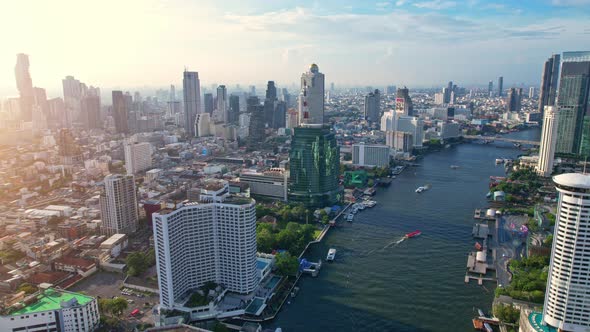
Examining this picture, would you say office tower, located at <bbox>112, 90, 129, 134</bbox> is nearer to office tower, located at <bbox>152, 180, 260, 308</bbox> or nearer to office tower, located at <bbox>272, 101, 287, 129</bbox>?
office tower, located at <bbox>272, 101, 287, 129</bbox>

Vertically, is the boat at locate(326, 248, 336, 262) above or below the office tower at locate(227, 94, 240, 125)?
below

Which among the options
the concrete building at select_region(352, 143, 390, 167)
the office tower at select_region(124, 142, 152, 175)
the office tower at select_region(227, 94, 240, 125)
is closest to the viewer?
the office tower at select_region(124, 142, 152, 175)

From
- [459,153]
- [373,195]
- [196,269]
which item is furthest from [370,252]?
[459,153]

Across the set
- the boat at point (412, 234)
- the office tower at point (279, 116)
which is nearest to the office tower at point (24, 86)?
the office tower at point (279, 116)

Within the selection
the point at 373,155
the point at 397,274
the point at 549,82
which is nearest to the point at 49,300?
the point at 397,274

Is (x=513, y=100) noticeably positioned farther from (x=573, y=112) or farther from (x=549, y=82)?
(x=573, y=112)

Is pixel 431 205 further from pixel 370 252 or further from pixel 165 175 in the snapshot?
pixel 165 175

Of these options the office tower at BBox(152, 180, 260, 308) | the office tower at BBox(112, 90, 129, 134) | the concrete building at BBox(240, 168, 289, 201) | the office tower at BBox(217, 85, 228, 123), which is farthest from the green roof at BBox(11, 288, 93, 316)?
the office tower at BBox(217, 85, 228, 123)
